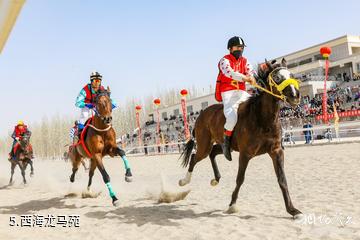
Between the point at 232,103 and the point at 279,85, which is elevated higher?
the point at 279,85

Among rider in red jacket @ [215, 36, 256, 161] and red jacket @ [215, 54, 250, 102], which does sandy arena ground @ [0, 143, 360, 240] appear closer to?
rider in red jacket @ [215, 36, 256, 161]

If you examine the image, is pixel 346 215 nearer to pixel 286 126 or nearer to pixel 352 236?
pixel 352 236

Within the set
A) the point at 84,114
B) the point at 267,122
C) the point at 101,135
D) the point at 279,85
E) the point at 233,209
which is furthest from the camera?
the point at 84,114

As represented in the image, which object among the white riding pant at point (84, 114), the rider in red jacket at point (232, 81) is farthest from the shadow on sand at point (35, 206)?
the rider in red jacket at point (232, 81)

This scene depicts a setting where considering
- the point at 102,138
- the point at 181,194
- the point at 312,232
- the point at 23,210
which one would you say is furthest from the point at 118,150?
the point at 312,232

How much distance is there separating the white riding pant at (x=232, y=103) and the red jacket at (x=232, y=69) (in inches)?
4.6

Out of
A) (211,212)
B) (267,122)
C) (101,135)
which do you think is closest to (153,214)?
(211,212)

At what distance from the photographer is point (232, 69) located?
679cm

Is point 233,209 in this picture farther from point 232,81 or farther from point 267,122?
point 232,81

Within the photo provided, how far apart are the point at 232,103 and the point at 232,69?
616mm

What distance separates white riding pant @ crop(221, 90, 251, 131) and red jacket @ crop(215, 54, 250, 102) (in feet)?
0.38

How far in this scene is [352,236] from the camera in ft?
15.0

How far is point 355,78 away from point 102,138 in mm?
37765

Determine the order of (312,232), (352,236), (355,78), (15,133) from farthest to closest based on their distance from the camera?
Answer: (355,78) < (15,133) < (312,232) < (352,236)
